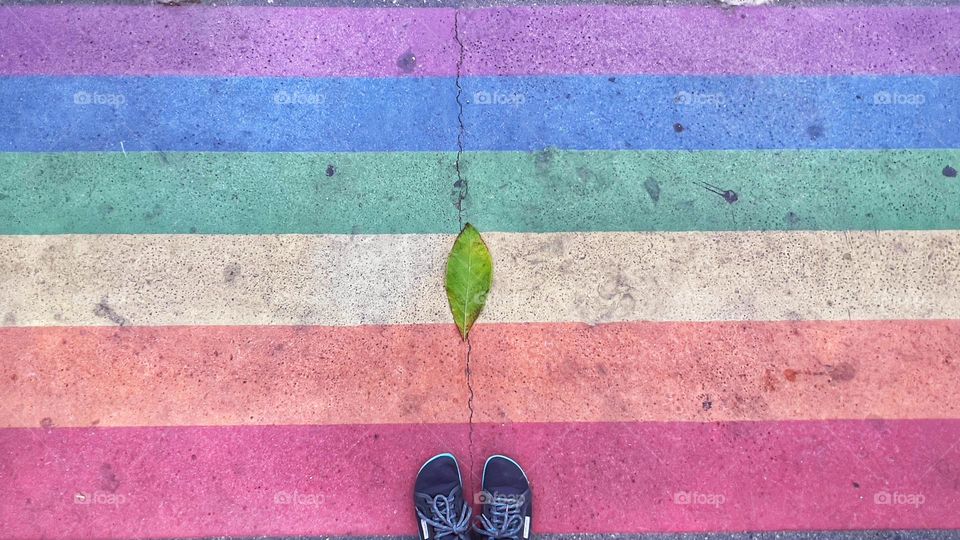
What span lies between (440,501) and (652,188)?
2153mm

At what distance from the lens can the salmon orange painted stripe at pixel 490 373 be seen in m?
2.97

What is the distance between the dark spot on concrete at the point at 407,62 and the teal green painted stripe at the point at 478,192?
0.54 meters

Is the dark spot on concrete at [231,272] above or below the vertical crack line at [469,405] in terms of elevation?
above

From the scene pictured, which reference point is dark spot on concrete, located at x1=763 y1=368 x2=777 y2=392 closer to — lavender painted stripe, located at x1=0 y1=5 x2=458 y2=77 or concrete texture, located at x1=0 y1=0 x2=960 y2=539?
concrete texture, located at x1=0 y1=0 x2=960 y2=539

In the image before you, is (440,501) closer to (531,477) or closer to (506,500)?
(506,500)

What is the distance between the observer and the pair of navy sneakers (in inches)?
113

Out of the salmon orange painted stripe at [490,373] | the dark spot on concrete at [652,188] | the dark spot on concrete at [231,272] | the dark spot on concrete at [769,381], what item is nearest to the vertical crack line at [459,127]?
the salmon orange painted stripe at [490,373]

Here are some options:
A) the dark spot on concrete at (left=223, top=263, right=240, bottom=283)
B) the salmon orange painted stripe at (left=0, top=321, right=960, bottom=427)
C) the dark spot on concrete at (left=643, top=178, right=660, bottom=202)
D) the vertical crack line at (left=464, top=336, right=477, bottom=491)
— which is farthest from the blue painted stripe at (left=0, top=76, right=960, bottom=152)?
the vertical crack line at (left=464, top=336, right=477, bottom=491)

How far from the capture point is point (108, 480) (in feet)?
9.57

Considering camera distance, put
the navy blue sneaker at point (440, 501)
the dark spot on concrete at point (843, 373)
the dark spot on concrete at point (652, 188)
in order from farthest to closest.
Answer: the dark spot on concrete at point (652, 188), the dark spot on concrete at point (843, 373), the navy blue sneaker at point (440, 501)

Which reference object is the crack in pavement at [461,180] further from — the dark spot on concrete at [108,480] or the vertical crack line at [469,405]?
the dark spot on concrete at [108,480]

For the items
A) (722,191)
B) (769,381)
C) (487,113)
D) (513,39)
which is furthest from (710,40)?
(769,381)

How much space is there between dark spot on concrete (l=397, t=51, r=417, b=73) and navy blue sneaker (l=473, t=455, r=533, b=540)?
2.34 meters

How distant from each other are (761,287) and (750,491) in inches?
45.1
